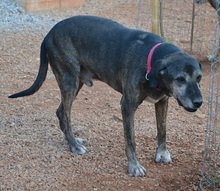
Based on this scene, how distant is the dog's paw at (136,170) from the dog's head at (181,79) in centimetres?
91

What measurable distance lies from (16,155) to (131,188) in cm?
130

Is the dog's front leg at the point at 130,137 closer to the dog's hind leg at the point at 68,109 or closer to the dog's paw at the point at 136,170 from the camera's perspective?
the dog's paw at the point at 136,170

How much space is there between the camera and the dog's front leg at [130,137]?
16.6ft

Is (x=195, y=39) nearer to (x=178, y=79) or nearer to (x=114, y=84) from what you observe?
(x=114, y=84)

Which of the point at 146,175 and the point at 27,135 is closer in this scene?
the point at 146,175

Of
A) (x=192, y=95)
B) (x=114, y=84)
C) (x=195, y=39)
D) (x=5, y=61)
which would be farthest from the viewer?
(x=195, y=39)

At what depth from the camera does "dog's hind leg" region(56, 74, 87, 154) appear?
18.1 feet

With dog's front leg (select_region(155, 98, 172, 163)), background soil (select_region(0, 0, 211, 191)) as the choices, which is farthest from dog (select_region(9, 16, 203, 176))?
background soil (select_region(0, 0, 211, 191))

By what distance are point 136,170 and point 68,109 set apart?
1005mm

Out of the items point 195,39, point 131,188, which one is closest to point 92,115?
point 131,188

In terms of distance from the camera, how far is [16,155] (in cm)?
555

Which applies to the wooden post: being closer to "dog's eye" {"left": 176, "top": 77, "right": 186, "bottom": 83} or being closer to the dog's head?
the dog's head

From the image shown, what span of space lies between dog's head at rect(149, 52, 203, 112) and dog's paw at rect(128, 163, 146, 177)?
0.91 m

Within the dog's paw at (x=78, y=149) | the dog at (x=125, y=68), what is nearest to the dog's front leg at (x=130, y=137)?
the dog at (x=125, y=68)
